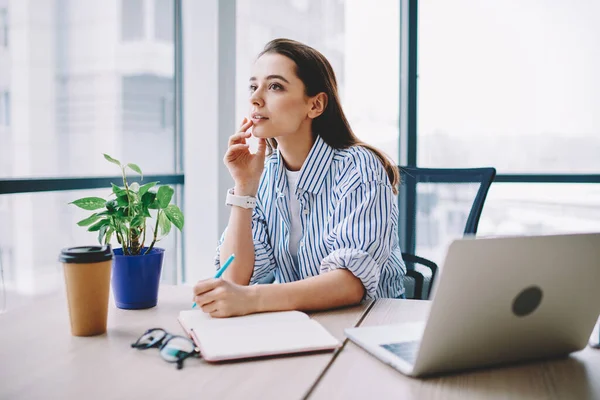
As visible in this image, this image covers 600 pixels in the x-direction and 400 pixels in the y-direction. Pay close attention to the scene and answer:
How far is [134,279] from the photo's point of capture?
1.14 m

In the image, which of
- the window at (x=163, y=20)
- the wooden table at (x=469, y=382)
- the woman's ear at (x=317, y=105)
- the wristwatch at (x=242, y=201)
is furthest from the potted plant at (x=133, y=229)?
the window at (x=163, y=20)

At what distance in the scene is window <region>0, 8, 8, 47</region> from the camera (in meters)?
1.86

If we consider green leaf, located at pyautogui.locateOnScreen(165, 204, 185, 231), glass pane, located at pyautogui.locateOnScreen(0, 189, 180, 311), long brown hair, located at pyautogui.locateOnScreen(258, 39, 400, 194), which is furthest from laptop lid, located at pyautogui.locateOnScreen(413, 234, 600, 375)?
glass pane, located at pyautogui.locateOnScreen(0, 189, 180, 311)


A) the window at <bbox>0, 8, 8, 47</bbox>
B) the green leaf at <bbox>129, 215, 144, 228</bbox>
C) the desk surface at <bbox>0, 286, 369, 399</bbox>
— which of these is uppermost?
the window at <bbox>0, 8, 8, 47</bbox>

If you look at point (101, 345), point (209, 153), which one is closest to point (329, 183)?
point (101, 345)

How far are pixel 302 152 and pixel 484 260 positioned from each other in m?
0.99

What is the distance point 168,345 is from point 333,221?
64 centimetres

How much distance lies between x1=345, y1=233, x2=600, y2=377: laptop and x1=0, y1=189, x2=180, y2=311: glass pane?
156 centimetres

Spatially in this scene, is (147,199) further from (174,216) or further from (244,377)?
(244,377)

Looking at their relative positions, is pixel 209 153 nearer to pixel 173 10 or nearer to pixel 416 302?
pixel 173 10

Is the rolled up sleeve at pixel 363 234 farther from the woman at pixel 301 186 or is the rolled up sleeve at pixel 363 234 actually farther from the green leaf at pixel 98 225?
the green leaf at pixel 98 225

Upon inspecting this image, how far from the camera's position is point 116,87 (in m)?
2.43

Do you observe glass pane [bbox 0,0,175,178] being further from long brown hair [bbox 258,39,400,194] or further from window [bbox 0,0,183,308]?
long brown hair [bbox 258,39,400,194]

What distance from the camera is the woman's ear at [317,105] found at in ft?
5.30
